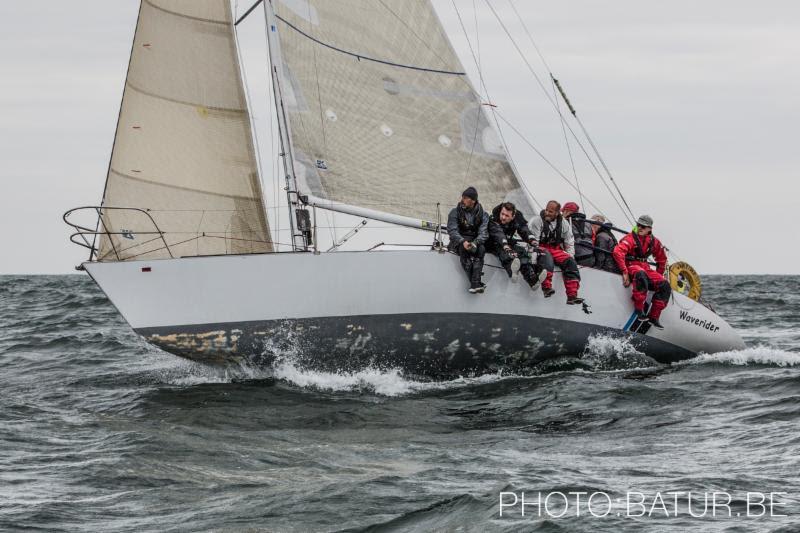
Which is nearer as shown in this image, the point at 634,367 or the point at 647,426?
the point at 647,426

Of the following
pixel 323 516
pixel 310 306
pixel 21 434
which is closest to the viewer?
pixel 323 516

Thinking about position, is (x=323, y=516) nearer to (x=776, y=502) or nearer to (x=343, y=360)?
(x=776, y=502)

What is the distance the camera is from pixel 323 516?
22.7 ft

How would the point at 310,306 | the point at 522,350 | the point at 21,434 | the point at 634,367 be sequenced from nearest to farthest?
the point at 21,434, the point at 310,306, the point at 522,350, the point at 634,367

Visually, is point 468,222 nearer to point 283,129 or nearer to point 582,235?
point 582,235

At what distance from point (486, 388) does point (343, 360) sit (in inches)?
65.9

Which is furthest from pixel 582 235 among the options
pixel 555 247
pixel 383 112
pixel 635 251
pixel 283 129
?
pixel 283 129

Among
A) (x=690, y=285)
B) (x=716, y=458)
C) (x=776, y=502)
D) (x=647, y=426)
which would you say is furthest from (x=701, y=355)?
(x=776, y=502)

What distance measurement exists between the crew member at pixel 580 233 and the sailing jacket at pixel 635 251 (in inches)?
15.4

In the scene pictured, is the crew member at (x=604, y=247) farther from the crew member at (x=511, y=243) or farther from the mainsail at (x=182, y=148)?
the mainsail at (x=182, y=148)

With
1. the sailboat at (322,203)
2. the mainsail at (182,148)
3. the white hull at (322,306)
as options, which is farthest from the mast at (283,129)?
the white hull at (322,306)

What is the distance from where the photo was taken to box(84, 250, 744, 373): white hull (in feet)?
38.6

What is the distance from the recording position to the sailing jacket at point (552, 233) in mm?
12766

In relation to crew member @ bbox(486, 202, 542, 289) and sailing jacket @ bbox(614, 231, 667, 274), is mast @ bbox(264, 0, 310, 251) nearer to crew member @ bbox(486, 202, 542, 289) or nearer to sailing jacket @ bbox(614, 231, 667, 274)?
crew member @ bbox(486, 202, 542, 289)
